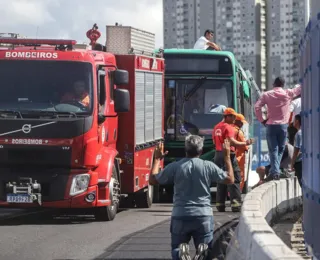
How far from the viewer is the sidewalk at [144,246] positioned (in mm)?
11297

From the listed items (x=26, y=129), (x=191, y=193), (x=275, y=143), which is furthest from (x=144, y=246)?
(x=275, y=143)

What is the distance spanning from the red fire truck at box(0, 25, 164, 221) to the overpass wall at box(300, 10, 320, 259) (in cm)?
592

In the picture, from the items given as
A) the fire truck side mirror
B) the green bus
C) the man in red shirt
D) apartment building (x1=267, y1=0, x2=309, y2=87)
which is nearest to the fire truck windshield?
the fire truck side mirror

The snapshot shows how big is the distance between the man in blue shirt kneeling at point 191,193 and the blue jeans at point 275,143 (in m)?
8.34

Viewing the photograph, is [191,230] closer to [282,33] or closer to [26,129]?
[26,129]

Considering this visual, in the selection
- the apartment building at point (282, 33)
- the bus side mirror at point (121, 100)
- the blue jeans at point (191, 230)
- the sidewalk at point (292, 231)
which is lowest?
the sidewalk at point (292, 231)

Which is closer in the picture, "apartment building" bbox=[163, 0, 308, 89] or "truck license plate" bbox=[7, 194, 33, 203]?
"truck license plate" bbox=[7, 194, 33, 203]

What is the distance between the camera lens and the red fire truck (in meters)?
14.9

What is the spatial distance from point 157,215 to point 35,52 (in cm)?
374

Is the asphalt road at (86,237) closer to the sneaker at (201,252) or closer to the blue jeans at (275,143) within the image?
the blue jeans at (275,143)

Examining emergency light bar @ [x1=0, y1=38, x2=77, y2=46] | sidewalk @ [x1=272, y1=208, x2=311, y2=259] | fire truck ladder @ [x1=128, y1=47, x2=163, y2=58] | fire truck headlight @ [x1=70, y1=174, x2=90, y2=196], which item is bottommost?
sidewalk @ [x1=272, y1=208, x2=311, y2=259]

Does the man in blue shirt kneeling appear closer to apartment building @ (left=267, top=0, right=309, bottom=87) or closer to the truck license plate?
the truck license plate

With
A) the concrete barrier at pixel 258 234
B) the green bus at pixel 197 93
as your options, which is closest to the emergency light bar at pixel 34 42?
the concrete barrier at pixel 258 234

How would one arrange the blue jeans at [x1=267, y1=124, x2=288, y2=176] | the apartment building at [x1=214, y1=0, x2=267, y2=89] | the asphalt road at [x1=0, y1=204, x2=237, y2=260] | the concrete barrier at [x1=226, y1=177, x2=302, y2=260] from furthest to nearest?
the apartment building at [x1=214, y1=0, x2=267, y2=89] < the blue jeans at [x1=267, y1=124, x2=288, y2=176] < the asphalt road at [x1=0, y1=204, x2=237, y2=260] < the concrete barrier at [x1=226, y1=177, x2=302, y2=260]
